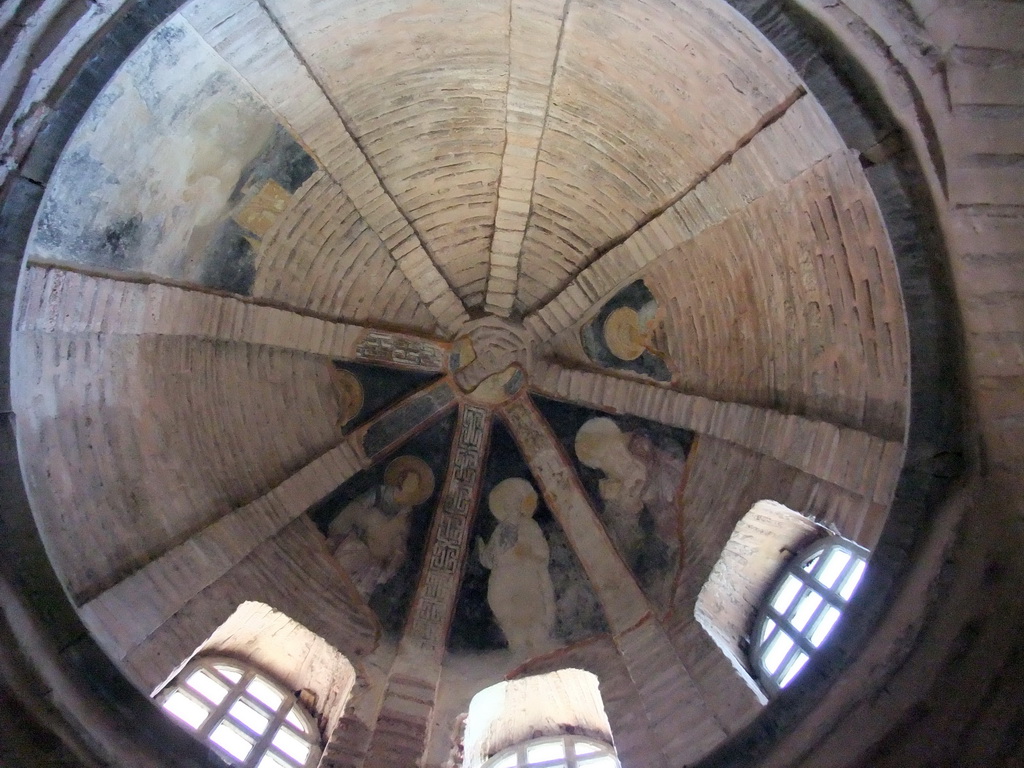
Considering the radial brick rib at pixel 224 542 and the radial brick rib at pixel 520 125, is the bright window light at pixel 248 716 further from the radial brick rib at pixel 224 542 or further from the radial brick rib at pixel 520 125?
the radial brick rib at pixel 520 125

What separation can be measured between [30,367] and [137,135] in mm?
1638

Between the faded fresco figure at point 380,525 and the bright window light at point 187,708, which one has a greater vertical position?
the faded fresco figure at point 380,525

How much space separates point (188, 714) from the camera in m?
6.96

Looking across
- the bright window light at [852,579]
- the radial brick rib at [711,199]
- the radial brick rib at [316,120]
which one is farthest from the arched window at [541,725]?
the radial brick rib at [316,120]

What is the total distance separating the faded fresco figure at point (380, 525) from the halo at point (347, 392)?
652 mm

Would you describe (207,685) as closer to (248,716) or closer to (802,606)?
(248,716)

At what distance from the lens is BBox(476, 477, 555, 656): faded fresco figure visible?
8016mm

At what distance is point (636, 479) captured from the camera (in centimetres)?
830

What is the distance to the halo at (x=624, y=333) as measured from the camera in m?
8.30

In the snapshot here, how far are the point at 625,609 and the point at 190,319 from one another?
4.46 meters

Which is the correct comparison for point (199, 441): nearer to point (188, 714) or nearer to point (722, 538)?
point (188, 714)

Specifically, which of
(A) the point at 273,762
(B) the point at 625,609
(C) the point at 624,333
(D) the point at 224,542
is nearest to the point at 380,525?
(D) the point at 224,542

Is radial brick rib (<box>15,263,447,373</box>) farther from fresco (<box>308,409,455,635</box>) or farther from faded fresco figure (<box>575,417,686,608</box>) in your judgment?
faded fresco figure (<box>575,417,686,608</box>)

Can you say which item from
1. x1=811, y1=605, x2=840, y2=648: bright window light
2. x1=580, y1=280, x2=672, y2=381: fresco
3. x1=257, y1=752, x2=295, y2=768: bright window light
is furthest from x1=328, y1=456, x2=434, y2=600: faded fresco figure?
x1=811, y1=605, x2=840, y2=648: bright window light
